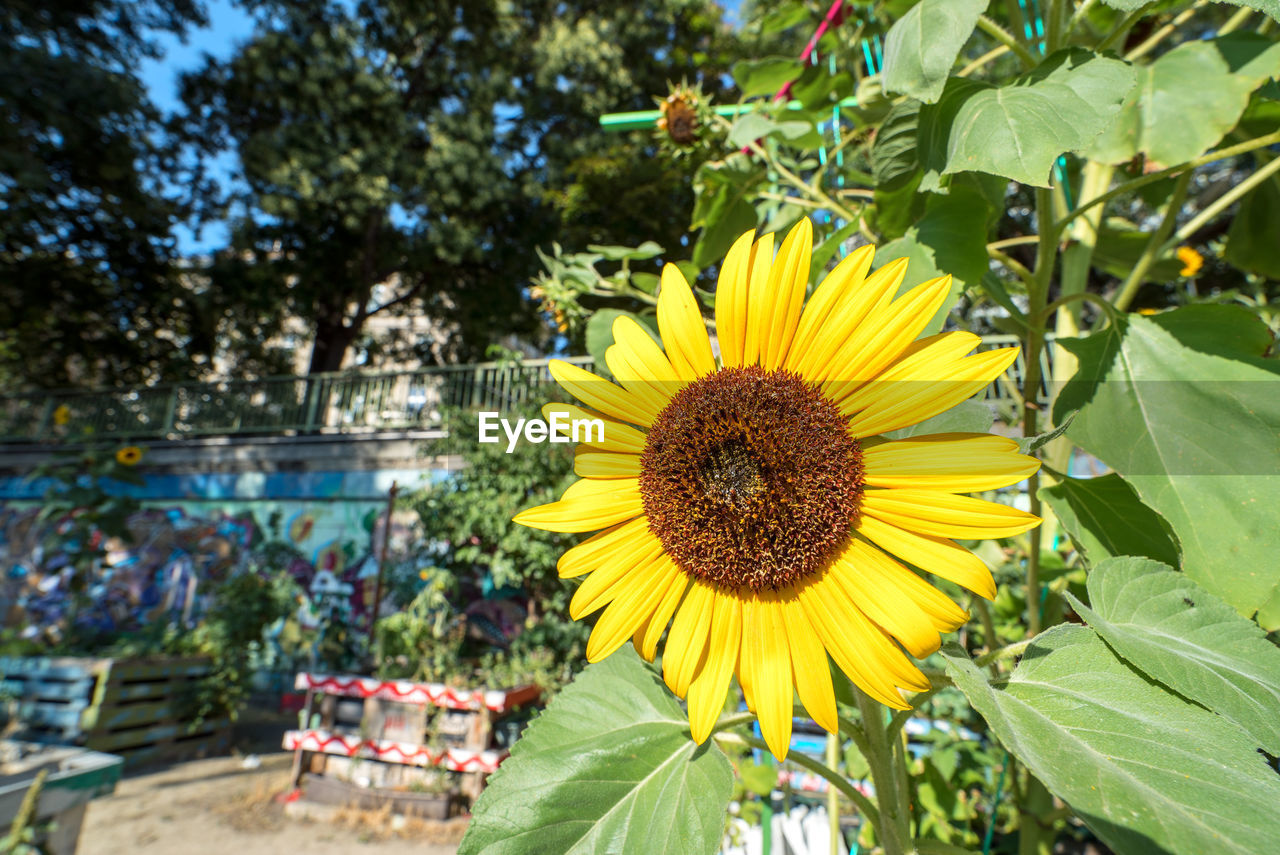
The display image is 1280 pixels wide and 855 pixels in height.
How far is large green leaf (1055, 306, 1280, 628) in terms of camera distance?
21.6 inches

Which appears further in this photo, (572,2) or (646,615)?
(572,2)

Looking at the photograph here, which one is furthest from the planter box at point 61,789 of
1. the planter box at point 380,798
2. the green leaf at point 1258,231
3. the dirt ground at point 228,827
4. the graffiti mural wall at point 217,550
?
the graffiti mural wall at point 217,550

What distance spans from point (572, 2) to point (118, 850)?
13497mm

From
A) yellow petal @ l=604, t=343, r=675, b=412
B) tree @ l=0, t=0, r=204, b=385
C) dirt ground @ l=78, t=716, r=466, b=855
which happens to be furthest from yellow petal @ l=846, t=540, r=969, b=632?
tree @ l=0, t=0, r=204, b=385

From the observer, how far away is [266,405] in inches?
434

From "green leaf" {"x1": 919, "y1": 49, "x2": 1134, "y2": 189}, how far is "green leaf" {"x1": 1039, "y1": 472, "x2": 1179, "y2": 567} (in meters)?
0.29

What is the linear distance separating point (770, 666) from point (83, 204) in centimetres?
1498

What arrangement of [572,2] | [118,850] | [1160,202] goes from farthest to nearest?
[572,2] → [118,850] → [1160,202]

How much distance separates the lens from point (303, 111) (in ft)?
36.2

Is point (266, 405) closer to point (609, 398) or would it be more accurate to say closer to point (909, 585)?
point (609, 398)

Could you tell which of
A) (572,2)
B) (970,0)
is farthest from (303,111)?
(970,0)

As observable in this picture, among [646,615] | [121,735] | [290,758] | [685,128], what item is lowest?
[290,758]

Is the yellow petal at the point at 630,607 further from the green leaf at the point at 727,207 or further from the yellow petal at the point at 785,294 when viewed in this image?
the green leaf at the point at 727,207

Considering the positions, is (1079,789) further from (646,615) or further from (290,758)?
(290,758)
